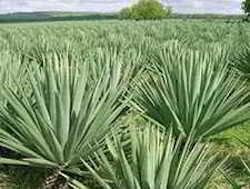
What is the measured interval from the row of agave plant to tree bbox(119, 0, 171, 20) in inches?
2678

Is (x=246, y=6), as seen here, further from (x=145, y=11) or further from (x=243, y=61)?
(x=243, y=61)

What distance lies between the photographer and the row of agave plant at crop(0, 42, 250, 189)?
7.09 ft

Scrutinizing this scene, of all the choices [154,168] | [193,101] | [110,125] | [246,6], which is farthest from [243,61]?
[246,6]

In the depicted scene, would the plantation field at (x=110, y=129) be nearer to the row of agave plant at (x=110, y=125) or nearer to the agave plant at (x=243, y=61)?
the row of agave plant at (x=110, y=125)

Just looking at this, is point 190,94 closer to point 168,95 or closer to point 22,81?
point 168,95

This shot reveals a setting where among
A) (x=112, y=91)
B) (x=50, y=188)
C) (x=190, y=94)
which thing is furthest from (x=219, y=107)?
(x=50, y=188)

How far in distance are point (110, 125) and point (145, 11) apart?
71634 millimetres

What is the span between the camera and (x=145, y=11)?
73.4 metres

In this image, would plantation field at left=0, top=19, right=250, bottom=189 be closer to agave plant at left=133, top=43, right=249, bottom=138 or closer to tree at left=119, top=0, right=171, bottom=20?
agave plant at left=133, top=43, right=249, bottom=138

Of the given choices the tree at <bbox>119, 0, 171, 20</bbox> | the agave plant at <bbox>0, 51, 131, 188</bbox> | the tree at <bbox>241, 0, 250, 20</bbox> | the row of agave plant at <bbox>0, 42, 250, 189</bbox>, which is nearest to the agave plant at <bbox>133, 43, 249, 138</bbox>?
the row of agave plant at <bbox>0, 42, 250, 189</bbox>

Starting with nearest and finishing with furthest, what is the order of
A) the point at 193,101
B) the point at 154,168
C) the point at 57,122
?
the point at 154,168
the point at 57,122
the point at 193,101

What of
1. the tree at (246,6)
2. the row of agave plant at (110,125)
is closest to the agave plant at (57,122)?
the row of agave plant at (110,125)

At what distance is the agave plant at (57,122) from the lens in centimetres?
299

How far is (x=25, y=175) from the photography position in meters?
3.52
